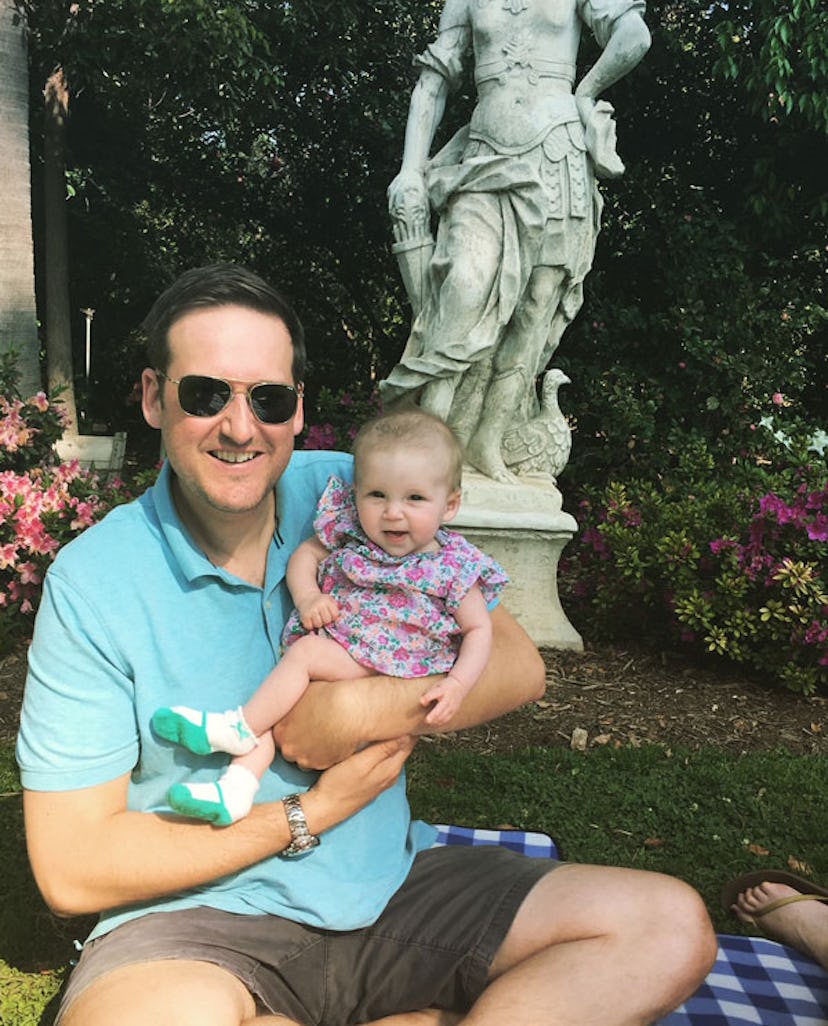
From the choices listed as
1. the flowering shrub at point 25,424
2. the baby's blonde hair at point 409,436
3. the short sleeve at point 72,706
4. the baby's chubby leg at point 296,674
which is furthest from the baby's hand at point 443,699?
the flowering shrub at point 25,424

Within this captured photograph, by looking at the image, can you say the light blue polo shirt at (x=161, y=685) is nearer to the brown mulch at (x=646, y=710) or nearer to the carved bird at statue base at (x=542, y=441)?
the brown mulch at (x=646, y=710)

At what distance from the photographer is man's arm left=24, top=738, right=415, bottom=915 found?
1568 millimetres

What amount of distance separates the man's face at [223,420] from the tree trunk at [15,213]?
175 inches

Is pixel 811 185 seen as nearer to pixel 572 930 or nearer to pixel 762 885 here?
pixel 762 885

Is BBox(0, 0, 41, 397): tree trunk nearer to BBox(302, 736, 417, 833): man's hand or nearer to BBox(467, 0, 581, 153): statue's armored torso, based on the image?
BBox(467, 0, 581, 153): statue's armored torso

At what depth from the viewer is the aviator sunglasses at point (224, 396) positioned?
1.77m

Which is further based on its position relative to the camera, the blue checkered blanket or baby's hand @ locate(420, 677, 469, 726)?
the blue checkered blanket

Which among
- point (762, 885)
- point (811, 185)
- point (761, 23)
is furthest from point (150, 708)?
point (811, 185)

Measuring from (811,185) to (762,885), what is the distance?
Answer: 20.8 feet

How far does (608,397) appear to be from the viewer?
698cm

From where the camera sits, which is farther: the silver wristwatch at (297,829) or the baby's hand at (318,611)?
the baby's hand at (318,611)

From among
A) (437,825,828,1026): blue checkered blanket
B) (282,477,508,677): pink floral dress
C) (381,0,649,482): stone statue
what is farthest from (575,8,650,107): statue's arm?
(437,825,828,1026): blue checkered blanket

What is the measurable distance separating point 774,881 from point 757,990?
0.40m

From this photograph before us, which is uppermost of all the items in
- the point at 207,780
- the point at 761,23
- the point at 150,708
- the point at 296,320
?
the point at 761,23
